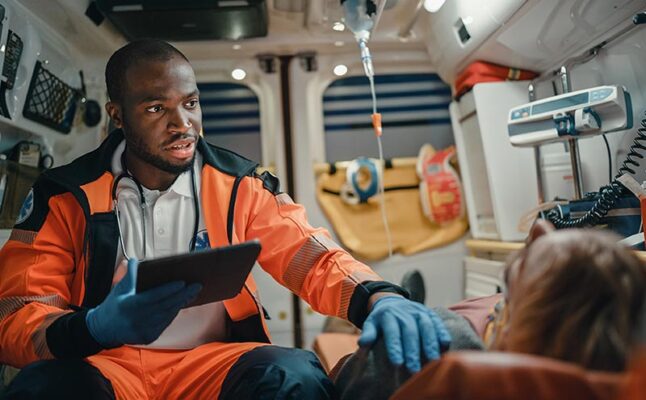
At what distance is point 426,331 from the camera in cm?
93

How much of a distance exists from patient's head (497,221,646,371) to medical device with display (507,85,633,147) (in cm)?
108

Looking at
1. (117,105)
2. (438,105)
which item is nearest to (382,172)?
(438,105)

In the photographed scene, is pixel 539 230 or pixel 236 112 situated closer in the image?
pixel 539 230

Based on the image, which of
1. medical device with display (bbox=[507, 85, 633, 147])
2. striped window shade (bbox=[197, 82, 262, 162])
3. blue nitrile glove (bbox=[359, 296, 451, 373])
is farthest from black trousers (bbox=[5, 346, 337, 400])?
striped window shade (bbox=[197, 82, 262, 162])

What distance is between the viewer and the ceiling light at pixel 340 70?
9.02 ft

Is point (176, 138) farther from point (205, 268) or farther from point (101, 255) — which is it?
point (205, 268)

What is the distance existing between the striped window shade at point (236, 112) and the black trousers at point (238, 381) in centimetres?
160

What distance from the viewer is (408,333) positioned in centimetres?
92

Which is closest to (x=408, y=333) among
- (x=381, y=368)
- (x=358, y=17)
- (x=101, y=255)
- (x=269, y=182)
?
(x=381, y=368)

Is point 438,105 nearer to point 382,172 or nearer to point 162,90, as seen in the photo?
point 382,172

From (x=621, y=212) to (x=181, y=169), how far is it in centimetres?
142

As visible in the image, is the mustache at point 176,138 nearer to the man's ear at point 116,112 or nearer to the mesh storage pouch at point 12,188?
the man's ear at point 116,112

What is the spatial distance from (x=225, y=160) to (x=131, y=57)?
0.42 m

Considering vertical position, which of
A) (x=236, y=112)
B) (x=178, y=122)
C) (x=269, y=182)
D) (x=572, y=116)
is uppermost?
(x=236, y=112)
